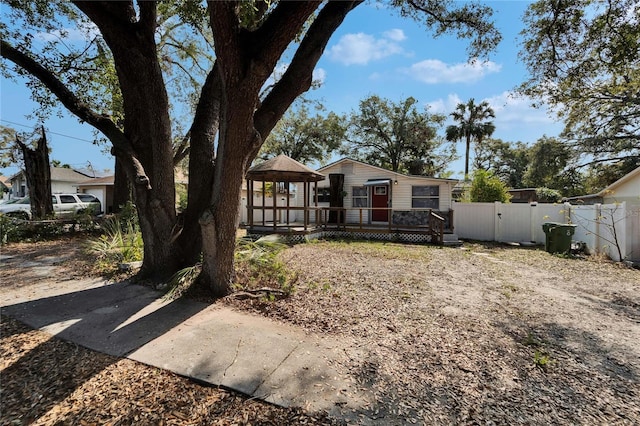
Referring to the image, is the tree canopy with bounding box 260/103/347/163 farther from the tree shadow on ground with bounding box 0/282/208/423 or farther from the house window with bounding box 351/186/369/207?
the tree shadow on ground with bounding box 0/282/208/423

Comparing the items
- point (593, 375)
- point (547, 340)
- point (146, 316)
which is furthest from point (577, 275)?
point (146, 316)

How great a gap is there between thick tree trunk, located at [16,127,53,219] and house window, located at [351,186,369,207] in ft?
42.5

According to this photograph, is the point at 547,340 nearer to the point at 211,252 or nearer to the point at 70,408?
the point at 211,252

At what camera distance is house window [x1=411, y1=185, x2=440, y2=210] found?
1384 cm

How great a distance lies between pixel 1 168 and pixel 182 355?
36.0m

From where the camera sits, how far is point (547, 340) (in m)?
3.38

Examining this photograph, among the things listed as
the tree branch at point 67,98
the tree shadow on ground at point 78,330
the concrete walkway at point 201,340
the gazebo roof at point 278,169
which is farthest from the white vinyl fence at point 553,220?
the tree branch at point 67,98

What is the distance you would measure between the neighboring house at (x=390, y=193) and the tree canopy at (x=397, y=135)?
10.2 metres

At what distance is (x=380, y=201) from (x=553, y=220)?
733 cm

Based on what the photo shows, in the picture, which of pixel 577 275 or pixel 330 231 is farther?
pixel 330 231

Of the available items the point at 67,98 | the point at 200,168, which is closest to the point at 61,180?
the point at 67,98

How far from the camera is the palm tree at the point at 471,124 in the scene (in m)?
26.3

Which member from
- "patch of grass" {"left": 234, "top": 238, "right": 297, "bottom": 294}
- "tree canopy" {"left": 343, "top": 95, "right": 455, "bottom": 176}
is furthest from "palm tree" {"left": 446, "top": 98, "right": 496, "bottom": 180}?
"patch of grass" {"left": 234, "top": 238, "right": 297, "bottom": 294}

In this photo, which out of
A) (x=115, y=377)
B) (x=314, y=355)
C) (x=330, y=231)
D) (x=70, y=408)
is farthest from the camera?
(x=330, y=231)
